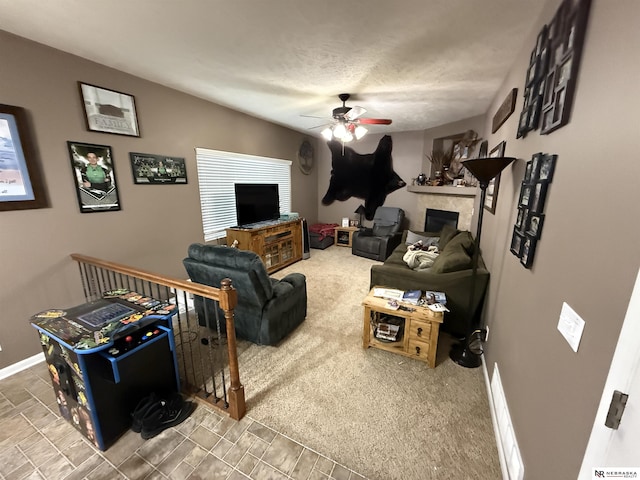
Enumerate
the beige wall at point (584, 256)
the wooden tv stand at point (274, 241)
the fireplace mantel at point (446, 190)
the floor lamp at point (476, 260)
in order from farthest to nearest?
1. the fireplace mantel at point (446, 190)
2. the wooden tv stand at point (274, 241)
3. the floor lamp at point (476, 260)
4. the beige wall at point (584, 256)

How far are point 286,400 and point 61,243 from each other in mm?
2379

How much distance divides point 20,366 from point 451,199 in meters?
5.80

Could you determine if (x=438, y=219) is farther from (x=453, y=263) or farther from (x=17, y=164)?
(x=17, y=164)

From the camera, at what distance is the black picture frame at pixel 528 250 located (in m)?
1.35

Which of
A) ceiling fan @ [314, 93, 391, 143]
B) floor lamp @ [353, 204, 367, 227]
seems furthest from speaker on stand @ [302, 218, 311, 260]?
ceiling fan @ [314, 93, 391, 143]

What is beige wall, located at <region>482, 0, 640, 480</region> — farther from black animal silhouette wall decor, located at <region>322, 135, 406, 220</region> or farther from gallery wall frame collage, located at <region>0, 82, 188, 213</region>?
black animal silhouette wall decor, located at <region>322, 135, 406, 220</region>

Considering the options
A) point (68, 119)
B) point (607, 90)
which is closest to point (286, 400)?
point (607, 90)

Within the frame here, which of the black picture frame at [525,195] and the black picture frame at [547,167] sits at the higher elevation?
the black picture frame at [547,167]

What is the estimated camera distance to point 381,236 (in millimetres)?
5367

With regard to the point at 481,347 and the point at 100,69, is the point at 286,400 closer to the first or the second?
the point at 481,347

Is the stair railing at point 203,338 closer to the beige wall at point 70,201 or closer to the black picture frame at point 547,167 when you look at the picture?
the beige wall at point 70,201

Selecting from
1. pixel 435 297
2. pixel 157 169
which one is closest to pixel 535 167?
pixel 435 297

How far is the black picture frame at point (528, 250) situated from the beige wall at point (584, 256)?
37mm

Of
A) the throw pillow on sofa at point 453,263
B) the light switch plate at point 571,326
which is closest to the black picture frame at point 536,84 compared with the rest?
the light switch plate at point 571,326
